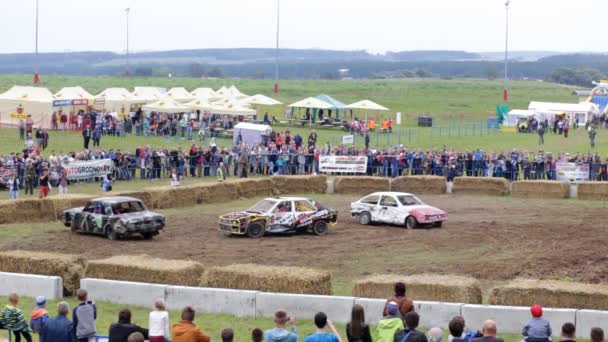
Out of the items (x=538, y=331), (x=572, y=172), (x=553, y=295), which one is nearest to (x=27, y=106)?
(x=572, y=172)

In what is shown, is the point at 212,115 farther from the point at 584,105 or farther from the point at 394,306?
the point at 394,306

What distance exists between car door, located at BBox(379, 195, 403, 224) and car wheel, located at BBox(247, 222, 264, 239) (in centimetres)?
448

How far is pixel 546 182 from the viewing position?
1634 inches

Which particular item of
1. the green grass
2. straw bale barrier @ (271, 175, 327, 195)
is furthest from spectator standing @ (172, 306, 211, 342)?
straw bale barrier @ (271, 175, 327, 195)

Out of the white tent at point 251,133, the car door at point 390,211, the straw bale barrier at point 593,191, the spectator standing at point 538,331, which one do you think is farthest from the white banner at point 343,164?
the spectator standing at point 538,331

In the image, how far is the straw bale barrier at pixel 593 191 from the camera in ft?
132

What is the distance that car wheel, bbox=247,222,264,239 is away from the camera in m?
30.4

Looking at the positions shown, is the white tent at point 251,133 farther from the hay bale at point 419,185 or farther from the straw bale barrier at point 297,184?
the hay bale at point 419,185

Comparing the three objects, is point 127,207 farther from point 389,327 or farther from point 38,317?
point 389,327

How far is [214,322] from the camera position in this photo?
19141mm

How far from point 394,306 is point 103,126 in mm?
48074

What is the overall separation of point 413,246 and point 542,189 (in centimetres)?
1444

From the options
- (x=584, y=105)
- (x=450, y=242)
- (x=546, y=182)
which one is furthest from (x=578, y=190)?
(x=584, y=105)

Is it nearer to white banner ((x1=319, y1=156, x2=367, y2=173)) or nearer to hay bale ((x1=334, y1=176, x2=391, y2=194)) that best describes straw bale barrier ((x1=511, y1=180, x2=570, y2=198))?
hay bale ((x1=334, y1=176, x2=391, y2=194))
